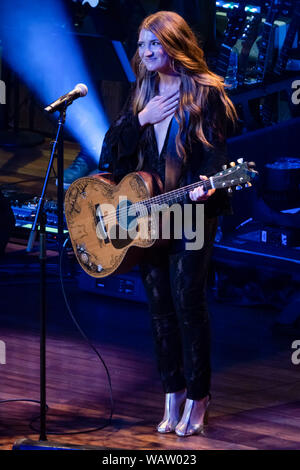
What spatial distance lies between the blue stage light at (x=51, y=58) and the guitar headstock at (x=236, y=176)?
4.22 meters

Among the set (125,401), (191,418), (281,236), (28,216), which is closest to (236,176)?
(191,418)

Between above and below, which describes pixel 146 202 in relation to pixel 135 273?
above

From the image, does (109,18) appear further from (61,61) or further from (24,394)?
(24,394)

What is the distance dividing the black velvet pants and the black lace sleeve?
35cm

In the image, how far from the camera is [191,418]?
3.50 metres

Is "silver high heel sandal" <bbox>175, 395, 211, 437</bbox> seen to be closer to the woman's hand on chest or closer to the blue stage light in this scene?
the woman's hand on chest

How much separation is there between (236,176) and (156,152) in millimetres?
403

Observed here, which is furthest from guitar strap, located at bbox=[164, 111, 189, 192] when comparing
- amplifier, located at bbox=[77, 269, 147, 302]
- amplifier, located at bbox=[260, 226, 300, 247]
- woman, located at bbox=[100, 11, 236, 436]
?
amplifier, located at bbox=[260, 226, 300, 247]

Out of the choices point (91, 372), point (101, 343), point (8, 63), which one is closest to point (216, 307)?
point (101, 343)

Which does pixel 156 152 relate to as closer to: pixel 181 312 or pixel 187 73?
pixel 187 73

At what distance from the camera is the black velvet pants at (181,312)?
3320mm

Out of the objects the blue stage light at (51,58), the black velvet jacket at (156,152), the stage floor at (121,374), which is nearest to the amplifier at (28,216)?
the stage floor at (121,374)

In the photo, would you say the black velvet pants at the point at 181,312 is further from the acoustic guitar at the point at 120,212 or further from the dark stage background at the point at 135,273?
the dark stage background at the point at 135,273

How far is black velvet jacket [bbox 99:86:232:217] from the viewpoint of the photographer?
3240 mm
